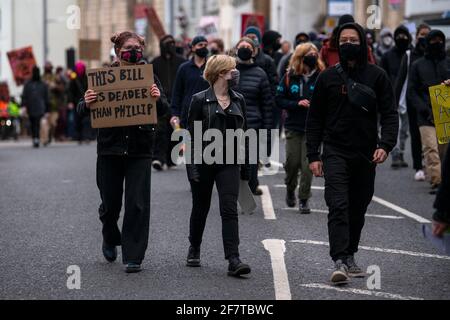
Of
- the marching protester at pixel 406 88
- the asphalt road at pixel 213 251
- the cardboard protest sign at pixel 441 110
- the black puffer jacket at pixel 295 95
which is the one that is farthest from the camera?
the marching protester at pixel 406 88

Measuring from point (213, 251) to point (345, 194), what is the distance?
1976 millimetres

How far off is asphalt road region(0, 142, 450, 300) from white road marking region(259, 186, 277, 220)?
2 centimetres

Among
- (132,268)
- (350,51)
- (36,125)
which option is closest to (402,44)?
(350,51)

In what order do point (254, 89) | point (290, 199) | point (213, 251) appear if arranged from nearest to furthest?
1. point (213, 251)
2. point (254, 89)
3. point (290, 199)

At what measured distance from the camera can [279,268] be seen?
10.2 meters

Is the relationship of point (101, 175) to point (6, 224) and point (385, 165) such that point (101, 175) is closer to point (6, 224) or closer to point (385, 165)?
point (6, 224)

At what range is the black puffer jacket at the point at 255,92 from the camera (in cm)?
1441

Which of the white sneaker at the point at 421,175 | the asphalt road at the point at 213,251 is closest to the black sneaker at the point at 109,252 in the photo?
the asphalt road at the point at 213,251

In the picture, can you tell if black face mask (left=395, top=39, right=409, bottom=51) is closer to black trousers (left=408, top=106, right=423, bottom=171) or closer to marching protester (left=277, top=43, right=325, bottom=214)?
black trousers (left=408, top=106, right=423, bottom=171)

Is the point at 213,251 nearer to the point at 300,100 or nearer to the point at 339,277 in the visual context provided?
the point at 339,277

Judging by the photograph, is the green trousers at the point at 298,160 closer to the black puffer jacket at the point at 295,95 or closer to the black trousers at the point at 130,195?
the black puffer jacket at the point at 295,95

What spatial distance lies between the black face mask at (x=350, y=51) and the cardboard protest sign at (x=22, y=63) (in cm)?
2449
